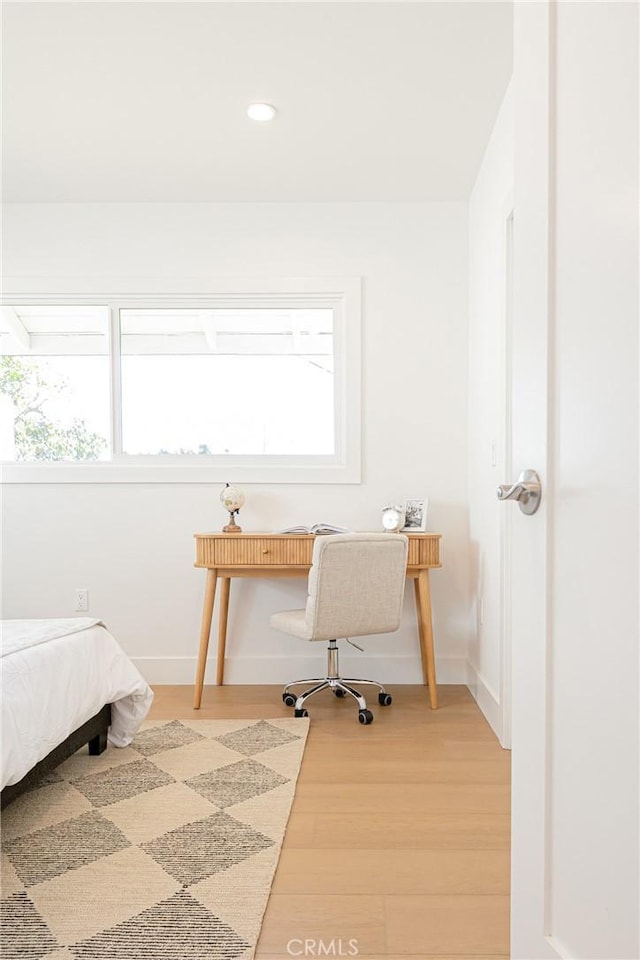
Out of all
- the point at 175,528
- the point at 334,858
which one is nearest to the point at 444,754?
the point at 334,858

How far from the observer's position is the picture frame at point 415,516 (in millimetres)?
3932

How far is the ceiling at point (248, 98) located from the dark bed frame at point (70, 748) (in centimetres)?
239

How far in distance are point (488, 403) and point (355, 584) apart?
1.05 metres

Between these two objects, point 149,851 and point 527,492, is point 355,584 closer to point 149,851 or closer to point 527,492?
point 149,851

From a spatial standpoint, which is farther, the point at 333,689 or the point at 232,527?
the point at 232,527

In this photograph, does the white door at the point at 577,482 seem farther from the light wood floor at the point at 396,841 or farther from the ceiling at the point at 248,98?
the ceiling at the point at 248,98

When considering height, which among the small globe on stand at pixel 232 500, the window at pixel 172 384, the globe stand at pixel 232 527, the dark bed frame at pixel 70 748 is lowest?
the dark bed frame at pixel 70 748

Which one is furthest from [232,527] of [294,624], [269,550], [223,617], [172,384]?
[172,384]

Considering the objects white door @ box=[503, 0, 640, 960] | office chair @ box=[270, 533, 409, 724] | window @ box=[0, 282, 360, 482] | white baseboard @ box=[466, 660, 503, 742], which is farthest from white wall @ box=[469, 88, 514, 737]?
white door @ box=[503, 0, 640, 960]

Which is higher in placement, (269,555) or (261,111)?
(261,111)

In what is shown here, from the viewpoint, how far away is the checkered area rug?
1651 mm

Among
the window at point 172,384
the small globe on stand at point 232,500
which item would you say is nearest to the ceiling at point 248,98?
the window at point 172,384

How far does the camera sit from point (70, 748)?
2.50 m

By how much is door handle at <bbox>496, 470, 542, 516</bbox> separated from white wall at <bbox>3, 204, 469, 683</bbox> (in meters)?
3.09
